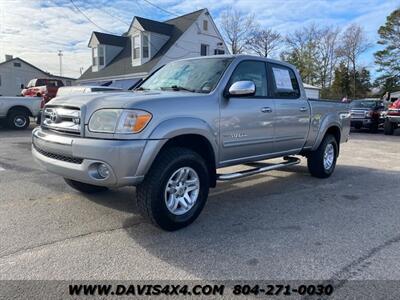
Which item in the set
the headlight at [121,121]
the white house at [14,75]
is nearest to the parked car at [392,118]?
the headlight at [121,121]

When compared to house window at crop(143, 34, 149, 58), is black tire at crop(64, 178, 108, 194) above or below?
below

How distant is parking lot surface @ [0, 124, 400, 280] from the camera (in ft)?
10.4

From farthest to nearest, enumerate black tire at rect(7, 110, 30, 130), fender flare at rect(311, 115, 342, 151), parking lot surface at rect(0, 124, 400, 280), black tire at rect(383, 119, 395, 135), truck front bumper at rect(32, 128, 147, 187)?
1. black tire at rect(383, 119, 395, 135)
2. black tire at rect(7, 110, 30, 130)
3. fender flare at rect(311, 115, 342, 151)
4. truck front bumper at rect(32, 128, 147, 187)
5. parking lot surface at rect(0, 124, 400, 280)

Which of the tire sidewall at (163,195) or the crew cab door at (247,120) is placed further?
the crew cab door at (247,120)

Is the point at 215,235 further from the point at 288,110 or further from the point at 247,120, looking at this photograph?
the point at 288,110

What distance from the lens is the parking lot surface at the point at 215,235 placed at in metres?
3.16

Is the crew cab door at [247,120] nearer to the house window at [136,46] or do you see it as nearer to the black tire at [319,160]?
the black tire at [319,160]

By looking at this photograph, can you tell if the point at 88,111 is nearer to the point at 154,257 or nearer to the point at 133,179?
the point at 133,179

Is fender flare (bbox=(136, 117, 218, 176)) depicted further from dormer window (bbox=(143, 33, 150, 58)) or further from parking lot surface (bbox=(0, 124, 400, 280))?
dormer window (bbox=(143, 33, 150, 58))

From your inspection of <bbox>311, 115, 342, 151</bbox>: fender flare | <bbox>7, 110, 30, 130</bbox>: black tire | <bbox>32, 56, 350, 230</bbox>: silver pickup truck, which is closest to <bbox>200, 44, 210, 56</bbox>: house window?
<bbox>7, 110, 30, 130</bbox>: black tire

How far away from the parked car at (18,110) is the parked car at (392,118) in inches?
597

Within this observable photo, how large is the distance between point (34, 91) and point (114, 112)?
21726mm

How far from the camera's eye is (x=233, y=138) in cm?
466

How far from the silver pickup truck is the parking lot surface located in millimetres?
408
